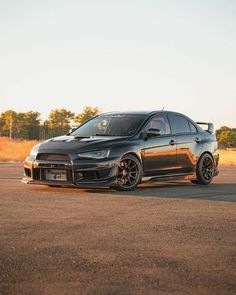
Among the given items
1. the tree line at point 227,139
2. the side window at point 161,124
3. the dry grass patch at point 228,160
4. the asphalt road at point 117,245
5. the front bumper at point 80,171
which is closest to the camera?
the asphalt road at point 117,245

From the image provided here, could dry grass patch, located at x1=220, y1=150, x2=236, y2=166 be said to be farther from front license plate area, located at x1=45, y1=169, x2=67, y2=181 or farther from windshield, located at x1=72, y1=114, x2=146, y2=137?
front license plate area, located at x1=45, y1=169, x2=67, y2=181

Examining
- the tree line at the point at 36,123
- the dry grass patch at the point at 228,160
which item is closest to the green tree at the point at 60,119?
the tree line at the point at 36,123

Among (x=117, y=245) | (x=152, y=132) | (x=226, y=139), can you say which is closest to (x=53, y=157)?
(x=152, y=132)

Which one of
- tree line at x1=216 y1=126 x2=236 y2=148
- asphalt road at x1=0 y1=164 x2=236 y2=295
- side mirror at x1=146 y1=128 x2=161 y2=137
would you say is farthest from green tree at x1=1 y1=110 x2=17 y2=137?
asphalt road at x1=0 y1=164 x2=236 y2=295

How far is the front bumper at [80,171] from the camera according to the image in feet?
32.4

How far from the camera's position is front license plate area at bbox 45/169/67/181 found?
995cm

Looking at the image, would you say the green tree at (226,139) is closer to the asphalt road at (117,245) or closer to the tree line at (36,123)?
the tree line at (36,123)

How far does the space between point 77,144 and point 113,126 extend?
4.54 feet

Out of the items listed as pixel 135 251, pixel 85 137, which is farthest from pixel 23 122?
pixel 135 251

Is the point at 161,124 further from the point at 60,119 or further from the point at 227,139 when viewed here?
the point at 227,139

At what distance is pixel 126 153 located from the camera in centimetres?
1037

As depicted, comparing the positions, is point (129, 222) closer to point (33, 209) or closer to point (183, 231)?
point (183, 231)

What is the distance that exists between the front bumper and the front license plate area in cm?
2

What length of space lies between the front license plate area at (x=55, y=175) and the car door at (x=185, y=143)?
9.25 feet
